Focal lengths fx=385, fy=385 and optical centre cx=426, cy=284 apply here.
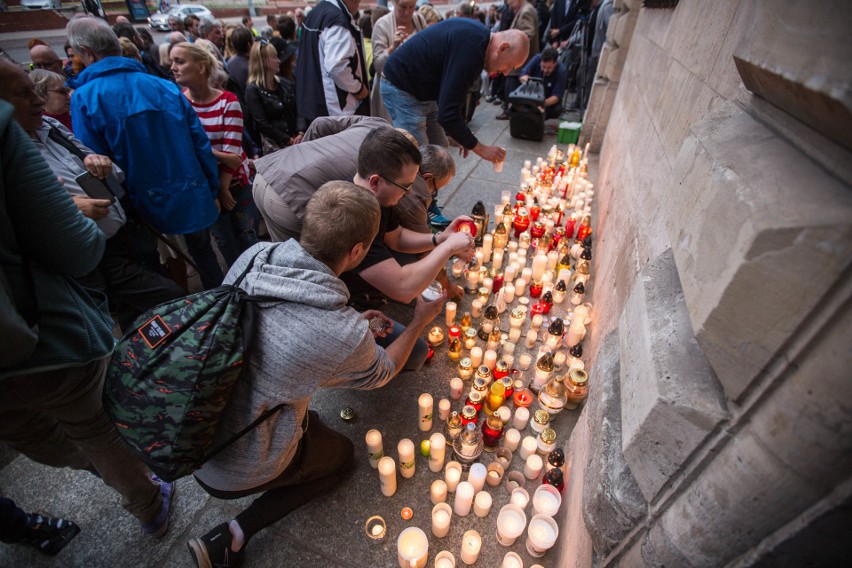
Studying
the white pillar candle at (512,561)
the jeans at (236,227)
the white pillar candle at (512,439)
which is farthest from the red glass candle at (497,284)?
the jeans at (236,227)

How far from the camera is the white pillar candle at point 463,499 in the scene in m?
1.93

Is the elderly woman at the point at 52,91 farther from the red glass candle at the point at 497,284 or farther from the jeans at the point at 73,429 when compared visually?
the red glass candle at the point at 497,284

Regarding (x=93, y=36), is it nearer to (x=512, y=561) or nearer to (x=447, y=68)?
(x=447, y=68)

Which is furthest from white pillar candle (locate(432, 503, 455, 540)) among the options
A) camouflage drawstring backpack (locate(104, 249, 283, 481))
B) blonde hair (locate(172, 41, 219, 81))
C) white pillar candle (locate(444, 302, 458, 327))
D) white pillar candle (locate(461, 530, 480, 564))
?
blonde hair (locate(172, 41, 219, 81))

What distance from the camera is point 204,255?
3180 mm

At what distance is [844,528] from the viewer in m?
0.60

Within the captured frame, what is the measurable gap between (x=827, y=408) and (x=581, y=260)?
3.04 metres

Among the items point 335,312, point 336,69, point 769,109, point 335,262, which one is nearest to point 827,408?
point 769,109

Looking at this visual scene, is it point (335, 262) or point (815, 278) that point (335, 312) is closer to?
point (335, 262)

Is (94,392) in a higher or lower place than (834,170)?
lower

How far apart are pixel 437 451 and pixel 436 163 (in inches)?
79.0

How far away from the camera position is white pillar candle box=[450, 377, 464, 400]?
252 centimetres

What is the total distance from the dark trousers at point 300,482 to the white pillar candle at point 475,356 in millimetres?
1032

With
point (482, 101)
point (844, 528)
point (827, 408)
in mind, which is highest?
point (827, 408)
